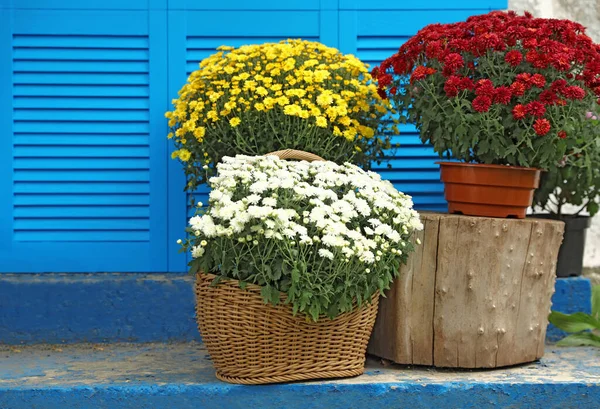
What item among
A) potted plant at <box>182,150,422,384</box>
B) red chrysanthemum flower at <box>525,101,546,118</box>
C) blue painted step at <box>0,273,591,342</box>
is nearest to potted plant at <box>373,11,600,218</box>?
red chrysanthemum flower at <box>525,101,546,118</box>

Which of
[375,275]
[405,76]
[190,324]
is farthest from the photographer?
[190,324]

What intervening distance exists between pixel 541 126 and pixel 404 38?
3.71 ft

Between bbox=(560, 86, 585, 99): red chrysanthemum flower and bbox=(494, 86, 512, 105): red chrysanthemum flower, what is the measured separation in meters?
0.21

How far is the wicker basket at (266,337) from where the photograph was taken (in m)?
3.15

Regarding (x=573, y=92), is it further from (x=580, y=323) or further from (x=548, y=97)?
(x=580, y=323)

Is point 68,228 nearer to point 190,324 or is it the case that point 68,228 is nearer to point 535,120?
point 190,324

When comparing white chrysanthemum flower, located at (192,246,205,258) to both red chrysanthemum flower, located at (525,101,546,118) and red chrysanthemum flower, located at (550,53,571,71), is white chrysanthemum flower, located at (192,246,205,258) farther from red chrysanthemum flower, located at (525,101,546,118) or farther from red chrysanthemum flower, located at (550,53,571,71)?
red chrysanthemum flower, located at (550,53,571,71)

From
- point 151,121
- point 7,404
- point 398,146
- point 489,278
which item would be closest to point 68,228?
point 151,121

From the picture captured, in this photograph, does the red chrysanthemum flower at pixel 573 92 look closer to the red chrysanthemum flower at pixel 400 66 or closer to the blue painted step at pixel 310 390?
the red chrysanthemum flower at pixel 400 66

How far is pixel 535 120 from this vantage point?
11.3 ft

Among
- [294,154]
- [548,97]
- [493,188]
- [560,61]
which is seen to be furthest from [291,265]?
[560,61]

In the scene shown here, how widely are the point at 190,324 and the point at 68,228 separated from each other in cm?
77

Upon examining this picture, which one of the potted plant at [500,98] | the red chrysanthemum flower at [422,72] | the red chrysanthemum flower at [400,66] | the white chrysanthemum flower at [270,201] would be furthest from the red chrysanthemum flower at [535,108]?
the white chrysanthemum flower at [270,201]

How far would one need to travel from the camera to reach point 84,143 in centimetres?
421
